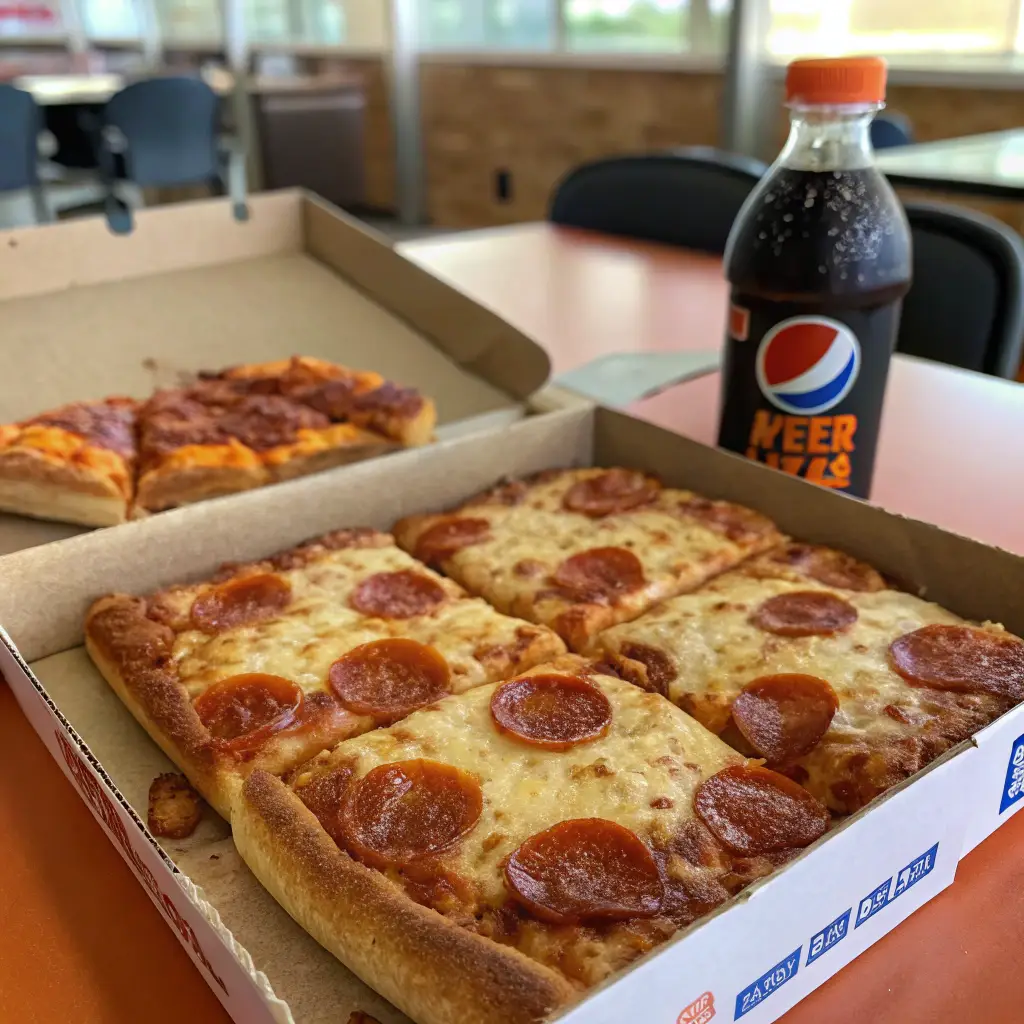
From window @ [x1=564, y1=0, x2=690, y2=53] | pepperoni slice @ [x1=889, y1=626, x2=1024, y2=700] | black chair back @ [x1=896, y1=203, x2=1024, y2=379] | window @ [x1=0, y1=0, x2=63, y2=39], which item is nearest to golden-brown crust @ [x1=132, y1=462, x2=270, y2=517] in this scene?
pepperoni slice @ [x1=889, y1=626, x2=1024, y2=700]

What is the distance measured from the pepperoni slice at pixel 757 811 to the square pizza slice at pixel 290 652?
304 mm

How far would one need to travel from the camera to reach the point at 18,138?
6.57 metres

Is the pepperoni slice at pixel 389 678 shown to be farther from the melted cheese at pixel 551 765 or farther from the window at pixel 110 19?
the window at pixel 110 19

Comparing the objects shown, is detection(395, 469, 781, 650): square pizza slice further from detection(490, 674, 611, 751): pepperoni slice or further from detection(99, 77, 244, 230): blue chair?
detection(99, 77, 244, 230): blue chair

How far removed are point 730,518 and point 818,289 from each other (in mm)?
336

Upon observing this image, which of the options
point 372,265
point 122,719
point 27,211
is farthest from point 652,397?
point 27,211

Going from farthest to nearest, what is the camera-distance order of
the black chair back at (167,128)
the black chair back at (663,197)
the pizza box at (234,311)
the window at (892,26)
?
1. the black chair back at (167,128)
2. the window at (892,26)
3. the black chair back at (663,197)
4. the pizza box at (234,311)

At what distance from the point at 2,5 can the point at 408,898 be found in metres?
15.9

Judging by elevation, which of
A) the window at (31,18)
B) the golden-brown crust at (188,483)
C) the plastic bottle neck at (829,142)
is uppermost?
the window at (31,18)

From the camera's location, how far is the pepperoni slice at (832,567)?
1.29 metres

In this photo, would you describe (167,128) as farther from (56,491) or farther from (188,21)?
(56,491)

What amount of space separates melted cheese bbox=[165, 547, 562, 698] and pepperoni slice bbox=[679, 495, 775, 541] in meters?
0.34

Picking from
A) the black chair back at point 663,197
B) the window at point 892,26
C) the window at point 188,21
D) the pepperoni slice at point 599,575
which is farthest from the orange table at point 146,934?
the window at point 188,21

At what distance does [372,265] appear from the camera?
6.98ft
